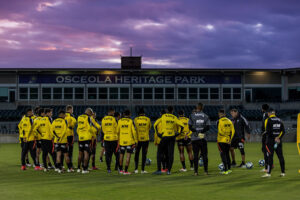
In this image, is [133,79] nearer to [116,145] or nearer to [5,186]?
[116,145]

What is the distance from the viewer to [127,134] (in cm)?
1374

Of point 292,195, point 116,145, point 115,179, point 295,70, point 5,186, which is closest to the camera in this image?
point 292,195

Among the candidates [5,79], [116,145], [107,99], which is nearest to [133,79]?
[107,99]

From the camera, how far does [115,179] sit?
12.3m

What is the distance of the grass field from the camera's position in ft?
31.1

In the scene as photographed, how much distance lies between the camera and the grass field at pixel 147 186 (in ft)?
31.1

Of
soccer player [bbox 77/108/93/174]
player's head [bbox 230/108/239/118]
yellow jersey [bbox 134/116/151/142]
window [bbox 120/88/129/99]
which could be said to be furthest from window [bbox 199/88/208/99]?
soccer player [bbox 77/108/93/174]

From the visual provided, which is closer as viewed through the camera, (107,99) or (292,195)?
(292,195)

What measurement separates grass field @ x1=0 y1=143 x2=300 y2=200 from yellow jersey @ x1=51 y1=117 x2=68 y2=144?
1.18m

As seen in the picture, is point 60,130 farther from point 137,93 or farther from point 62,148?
point 137,93

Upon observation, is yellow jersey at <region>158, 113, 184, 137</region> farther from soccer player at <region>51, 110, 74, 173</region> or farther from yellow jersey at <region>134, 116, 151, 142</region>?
soccer player at <region>51, 110, 74, 173</region>

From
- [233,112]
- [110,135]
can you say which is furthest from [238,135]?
[110,135]

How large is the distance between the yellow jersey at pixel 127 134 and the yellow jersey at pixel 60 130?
2003 millimetres

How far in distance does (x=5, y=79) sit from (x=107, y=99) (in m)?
13.6
